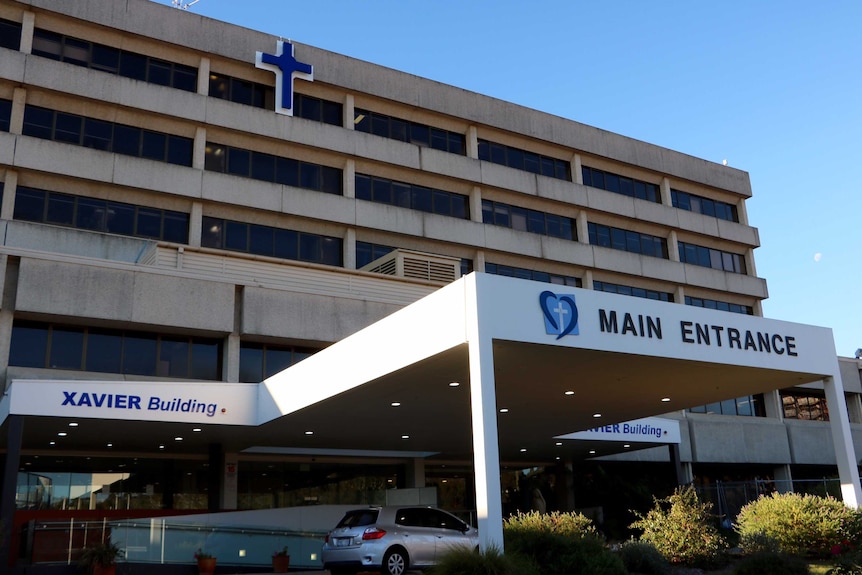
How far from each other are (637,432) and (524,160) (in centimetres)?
1868

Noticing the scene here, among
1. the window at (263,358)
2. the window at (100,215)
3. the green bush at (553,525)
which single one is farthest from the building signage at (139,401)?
the window at (100,215)

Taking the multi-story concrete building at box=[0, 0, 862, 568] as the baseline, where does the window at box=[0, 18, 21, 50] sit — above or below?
above

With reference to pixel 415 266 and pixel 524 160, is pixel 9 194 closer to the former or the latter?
pixel 415 266

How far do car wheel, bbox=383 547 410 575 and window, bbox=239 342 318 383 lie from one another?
14.5 metres

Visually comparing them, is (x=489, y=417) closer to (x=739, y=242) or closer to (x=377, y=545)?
(x=377, y=545)

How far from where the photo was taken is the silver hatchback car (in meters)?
18.0

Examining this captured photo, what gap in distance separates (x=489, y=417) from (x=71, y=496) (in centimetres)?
1996

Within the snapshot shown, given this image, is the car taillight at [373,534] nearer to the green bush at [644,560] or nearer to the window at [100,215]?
the green bush at [644,560]

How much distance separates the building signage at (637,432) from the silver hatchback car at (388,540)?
434 inches

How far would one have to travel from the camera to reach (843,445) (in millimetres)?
18875

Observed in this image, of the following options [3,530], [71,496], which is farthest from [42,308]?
[3,530]

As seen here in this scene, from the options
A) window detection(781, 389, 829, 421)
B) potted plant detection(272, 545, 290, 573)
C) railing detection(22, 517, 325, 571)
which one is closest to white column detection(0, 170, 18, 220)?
railing detection(22, 517, 325, 571)

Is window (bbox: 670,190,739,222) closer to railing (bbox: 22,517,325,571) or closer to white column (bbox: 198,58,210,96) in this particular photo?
white column (bbox: 198,58,210,96)

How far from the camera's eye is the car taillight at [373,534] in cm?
1809
